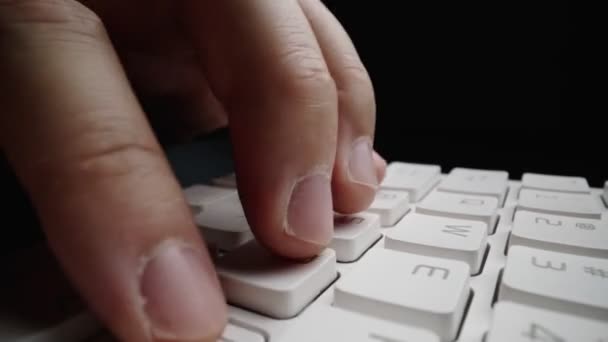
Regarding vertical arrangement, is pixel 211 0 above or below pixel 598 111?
above

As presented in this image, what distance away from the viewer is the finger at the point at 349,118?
456mm

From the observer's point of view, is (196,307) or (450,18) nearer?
(196,307)

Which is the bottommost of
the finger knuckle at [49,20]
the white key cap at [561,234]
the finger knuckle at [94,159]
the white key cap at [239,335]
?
the white key cap at [561,234]

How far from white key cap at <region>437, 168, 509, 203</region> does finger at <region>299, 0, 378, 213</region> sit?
0.17m

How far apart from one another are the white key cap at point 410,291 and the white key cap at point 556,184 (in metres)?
0.33

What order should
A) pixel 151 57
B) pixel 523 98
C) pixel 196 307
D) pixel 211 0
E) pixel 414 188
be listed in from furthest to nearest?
pixel 523 98 < pixel 151 57 < pixel 414 188 < pixel 211 0 < pixel 196 307

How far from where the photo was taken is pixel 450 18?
0.89m

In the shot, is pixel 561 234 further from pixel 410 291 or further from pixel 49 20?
pixel 49 20

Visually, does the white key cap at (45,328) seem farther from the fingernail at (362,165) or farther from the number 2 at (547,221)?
the number 2 at (547,221)

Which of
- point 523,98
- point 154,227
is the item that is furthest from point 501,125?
point 154,227

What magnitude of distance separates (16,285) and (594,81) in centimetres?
92

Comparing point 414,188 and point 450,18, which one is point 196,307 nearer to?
point 414,188

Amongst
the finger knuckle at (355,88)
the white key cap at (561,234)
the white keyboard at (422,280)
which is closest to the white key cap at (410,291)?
the white keyboard at (422,280)

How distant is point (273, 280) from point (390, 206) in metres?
0.21
